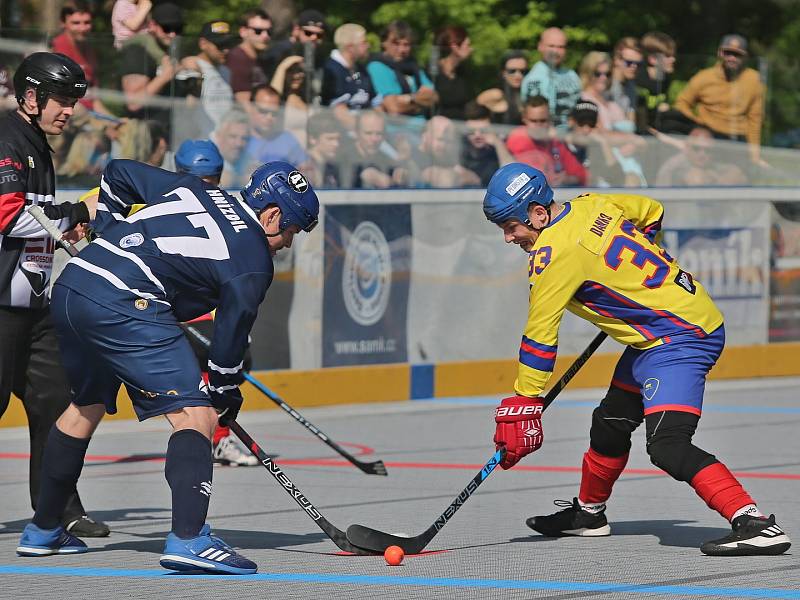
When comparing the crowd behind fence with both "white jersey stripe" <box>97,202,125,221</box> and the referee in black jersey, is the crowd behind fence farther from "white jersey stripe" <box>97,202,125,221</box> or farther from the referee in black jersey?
"white jersey stripe" <box>97,202,125,221</box>

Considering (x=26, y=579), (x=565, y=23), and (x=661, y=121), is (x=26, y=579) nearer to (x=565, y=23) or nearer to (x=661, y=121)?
(x=661, y=121)

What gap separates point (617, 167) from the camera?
14.1m

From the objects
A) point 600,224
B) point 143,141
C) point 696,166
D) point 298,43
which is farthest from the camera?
point 696,166

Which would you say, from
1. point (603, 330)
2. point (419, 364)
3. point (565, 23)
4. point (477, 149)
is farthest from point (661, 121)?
point (565, 23)

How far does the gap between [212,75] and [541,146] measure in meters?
2.94

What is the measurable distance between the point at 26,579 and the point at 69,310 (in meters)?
0.95

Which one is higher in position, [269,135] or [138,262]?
[138,262]

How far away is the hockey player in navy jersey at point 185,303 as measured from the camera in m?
6.08

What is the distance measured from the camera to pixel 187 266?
6.15m

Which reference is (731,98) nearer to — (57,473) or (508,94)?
(508,94)

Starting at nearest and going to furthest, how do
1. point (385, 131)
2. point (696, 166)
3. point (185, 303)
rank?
point (185, 303) < point (385, 131) < point (696, 166)

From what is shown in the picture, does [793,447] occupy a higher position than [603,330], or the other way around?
[603,330]

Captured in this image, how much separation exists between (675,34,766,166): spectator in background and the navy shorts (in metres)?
9.29

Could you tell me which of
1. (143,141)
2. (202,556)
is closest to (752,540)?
(202,556)
